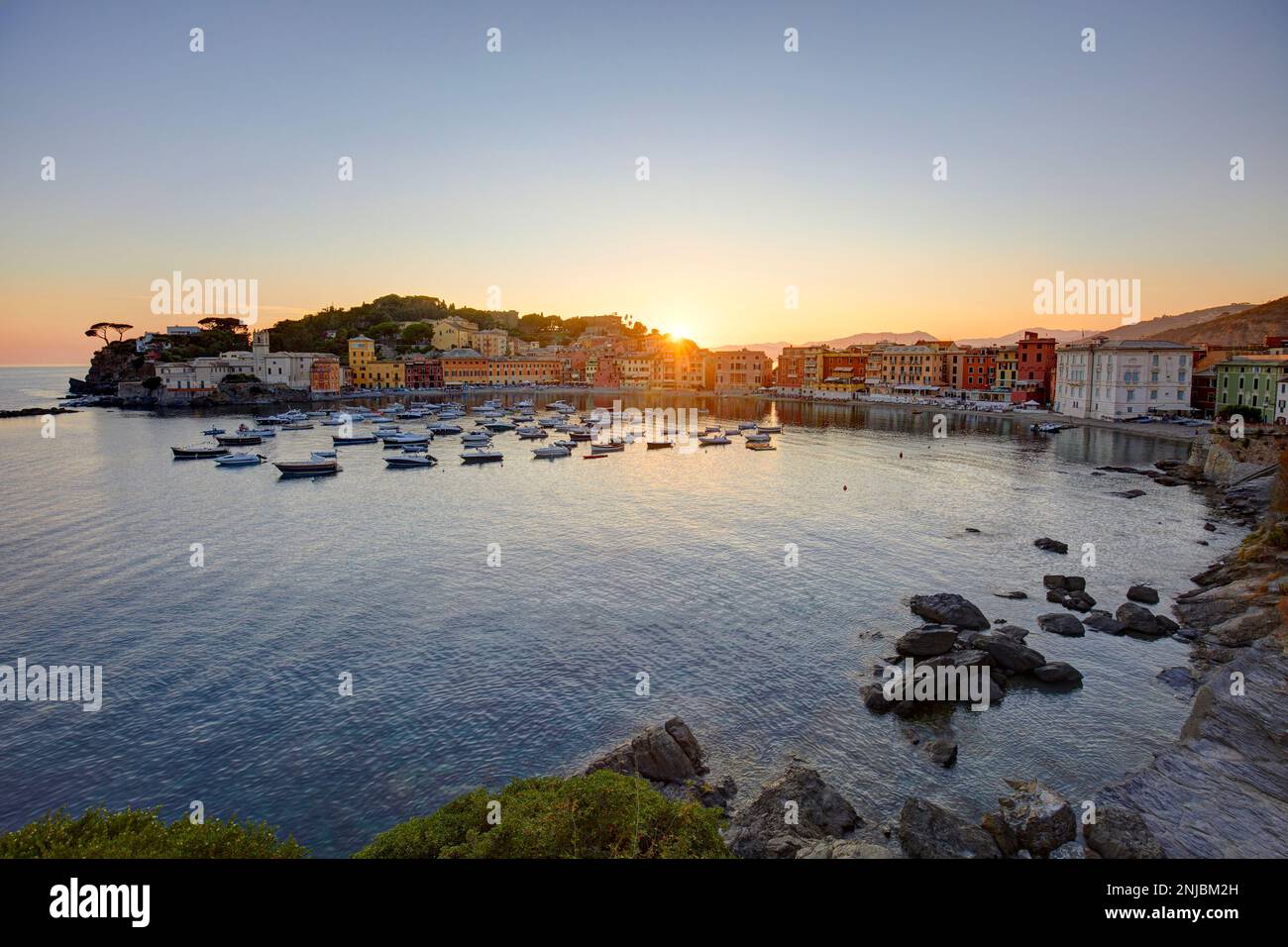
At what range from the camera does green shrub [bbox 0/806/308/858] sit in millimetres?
8047

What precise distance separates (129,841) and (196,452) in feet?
185

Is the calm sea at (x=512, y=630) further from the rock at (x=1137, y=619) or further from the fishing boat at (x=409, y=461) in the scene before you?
the fishing boat at (x=409, y=461)

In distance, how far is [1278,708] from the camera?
14727 mm

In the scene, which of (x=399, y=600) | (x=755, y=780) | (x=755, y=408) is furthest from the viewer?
(x=755, y=408)

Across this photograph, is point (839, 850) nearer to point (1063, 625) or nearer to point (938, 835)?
point (938, 835)

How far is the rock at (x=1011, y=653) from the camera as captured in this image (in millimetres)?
18203

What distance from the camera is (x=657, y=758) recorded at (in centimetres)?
1382

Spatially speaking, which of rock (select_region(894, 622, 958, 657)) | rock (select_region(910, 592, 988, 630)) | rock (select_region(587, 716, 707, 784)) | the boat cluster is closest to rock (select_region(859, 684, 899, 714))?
rock (select_region(894, 622, 958, 657))

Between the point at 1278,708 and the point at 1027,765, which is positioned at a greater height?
the point at 1278,708

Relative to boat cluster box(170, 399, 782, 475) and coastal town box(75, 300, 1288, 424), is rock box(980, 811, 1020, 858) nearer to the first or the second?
boat cluster box(170, 399, 782, 475)

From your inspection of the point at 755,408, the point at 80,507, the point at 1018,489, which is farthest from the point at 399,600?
the point at 755,408

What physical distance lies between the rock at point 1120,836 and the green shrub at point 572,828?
6.34m
